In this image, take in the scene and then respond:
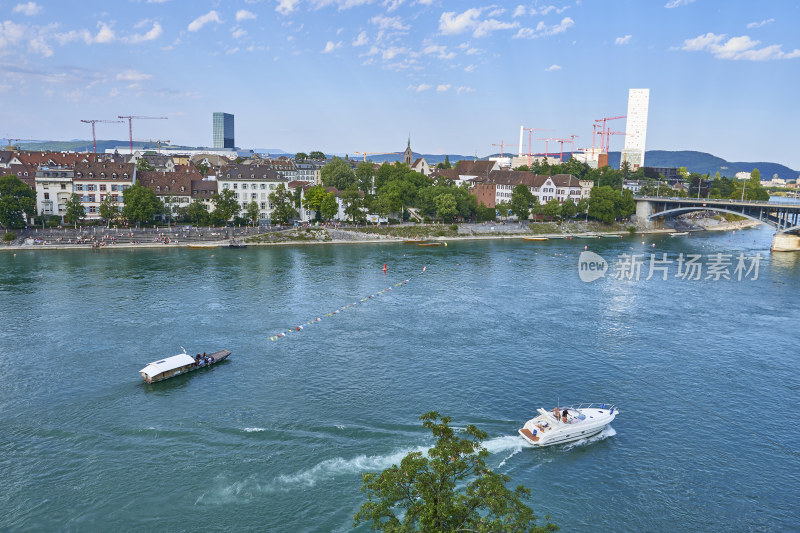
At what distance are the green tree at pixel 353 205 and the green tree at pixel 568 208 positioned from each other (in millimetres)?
50302

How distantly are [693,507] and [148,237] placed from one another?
93940 millimetres

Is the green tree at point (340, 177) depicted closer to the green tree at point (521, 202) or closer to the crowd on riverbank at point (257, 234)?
the crowd on riverbank at point (257, 234)

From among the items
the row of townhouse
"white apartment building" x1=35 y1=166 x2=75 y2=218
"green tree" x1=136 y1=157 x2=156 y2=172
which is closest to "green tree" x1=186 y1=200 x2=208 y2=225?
"white apartment building" x1=35 y1=166 x2=75 y2=218

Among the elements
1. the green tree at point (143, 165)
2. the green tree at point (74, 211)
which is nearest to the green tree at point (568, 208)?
the green tree at point (74, 211)

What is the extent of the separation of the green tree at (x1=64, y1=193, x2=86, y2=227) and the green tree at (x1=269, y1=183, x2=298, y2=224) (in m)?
34.2

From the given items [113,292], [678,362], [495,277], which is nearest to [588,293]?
[495,277]

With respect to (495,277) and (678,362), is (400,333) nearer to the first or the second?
(678,362)

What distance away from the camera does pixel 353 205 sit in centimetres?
11219

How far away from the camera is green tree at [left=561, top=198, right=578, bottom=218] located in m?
130

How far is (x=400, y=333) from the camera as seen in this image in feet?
158

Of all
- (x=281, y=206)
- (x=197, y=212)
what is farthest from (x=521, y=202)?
(x=197, y=212)

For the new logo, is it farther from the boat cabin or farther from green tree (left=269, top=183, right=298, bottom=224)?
green tree (left=269, top=183, right=298, bottom=224)

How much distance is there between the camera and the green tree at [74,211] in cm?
9738

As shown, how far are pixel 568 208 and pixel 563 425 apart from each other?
352 feet
